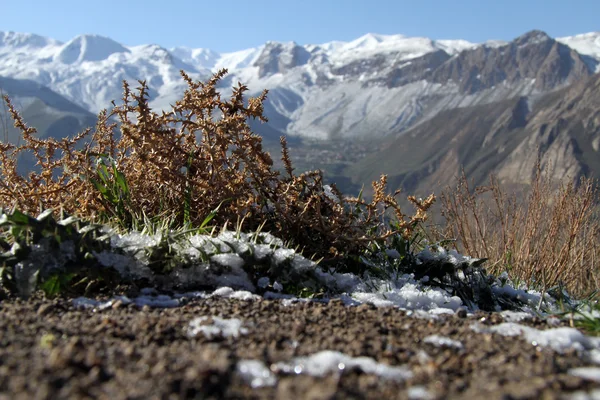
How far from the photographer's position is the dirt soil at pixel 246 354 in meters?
1.32

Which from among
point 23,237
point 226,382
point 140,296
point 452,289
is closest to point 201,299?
point 140,296

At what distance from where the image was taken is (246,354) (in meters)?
1.60

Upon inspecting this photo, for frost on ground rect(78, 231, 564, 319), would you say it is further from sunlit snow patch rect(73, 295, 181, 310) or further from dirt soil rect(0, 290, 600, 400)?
dirt soil rect(0, 290, 600, 400)

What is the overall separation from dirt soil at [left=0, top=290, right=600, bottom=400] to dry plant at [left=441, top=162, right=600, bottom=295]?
8.41 ft

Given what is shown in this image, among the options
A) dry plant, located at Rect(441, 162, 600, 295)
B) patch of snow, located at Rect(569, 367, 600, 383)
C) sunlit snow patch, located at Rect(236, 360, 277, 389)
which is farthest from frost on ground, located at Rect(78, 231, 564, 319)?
dry plant, located at Rect(441, 162, 600, 295)

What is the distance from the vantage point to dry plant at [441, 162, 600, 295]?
Result: 4641 mm

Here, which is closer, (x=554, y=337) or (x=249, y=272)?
(x=554, y=337)

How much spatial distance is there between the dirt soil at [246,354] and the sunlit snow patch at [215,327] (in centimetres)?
3

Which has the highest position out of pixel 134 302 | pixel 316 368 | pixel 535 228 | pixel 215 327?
pixel 316 368

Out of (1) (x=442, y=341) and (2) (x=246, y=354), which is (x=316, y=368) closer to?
(2) (x=246, y=354)

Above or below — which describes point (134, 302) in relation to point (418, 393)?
below

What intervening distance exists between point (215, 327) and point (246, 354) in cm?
32

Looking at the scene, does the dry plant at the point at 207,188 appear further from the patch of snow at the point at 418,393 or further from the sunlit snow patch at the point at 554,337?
the patch of snow at the point at 418,393

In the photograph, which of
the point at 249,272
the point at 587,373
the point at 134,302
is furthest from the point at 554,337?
the point at 134,302
